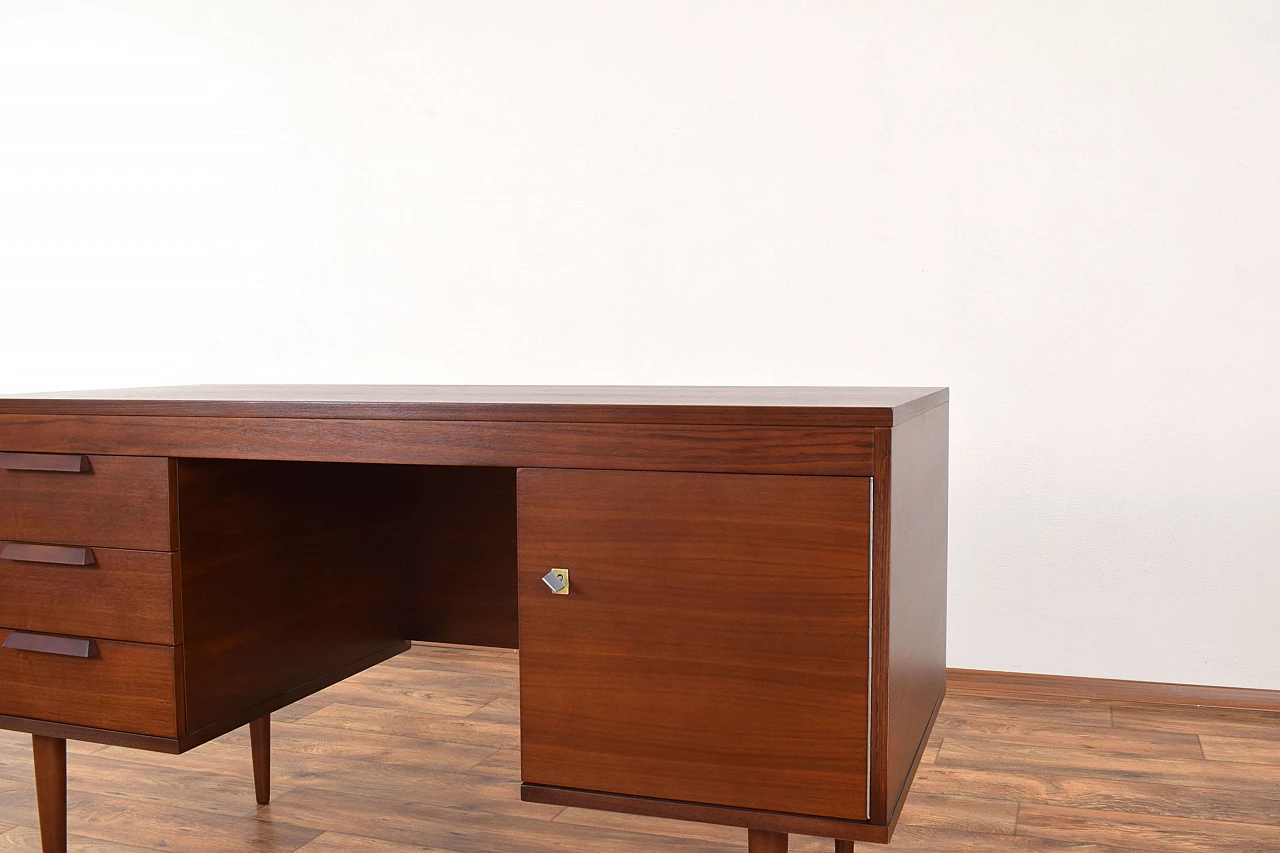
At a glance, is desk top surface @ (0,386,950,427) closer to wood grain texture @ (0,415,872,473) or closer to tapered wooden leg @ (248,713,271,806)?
wood grain texture @ (0,415,872,473)

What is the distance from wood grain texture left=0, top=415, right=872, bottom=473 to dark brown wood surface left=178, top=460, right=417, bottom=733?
99 millimetres

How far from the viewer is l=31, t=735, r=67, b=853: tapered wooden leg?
1.61 m

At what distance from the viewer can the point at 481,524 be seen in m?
2.03

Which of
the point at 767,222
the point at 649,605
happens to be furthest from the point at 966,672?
the point at 649,605

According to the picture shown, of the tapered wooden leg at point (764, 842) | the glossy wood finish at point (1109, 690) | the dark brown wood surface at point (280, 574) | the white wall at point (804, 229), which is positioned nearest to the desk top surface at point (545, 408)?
the dark brown wood surface at point (280, 574)

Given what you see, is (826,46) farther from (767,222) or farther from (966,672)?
(966,672)

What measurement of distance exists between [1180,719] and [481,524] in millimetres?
1672

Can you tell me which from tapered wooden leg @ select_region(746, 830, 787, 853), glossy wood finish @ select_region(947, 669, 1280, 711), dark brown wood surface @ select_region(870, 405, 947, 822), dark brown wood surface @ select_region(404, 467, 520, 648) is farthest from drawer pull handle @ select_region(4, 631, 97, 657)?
glossy wood finish @ select_region(947, 669, 1280, 711)

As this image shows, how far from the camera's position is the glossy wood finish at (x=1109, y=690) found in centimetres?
260

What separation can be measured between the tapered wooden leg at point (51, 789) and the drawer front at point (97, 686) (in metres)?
0.05

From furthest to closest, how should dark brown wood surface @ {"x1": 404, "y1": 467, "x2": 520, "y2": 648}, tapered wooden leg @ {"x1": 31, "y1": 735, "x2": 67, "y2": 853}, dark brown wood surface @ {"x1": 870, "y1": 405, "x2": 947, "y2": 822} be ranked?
1. dark brown wood surface @ {"x1": 404, "y1": 467, "x2": 520, "y2": 648}
2. tapered wooden leg @ {"x1": 31, "y1": 735, "x2": 67, "y2": 853}
3. dark brown wood surface @ {"x1": 870, "y1": 405, "x2": 947, "y2": 822}

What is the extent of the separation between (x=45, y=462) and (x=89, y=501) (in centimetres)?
9

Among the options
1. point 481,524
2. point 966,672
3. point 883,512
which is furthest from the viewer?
point 966,672

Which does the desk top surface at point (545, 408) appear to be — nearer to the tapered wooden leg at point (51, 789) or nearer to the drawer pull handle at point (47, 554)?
the drawer pull handle at point (47, 554)
